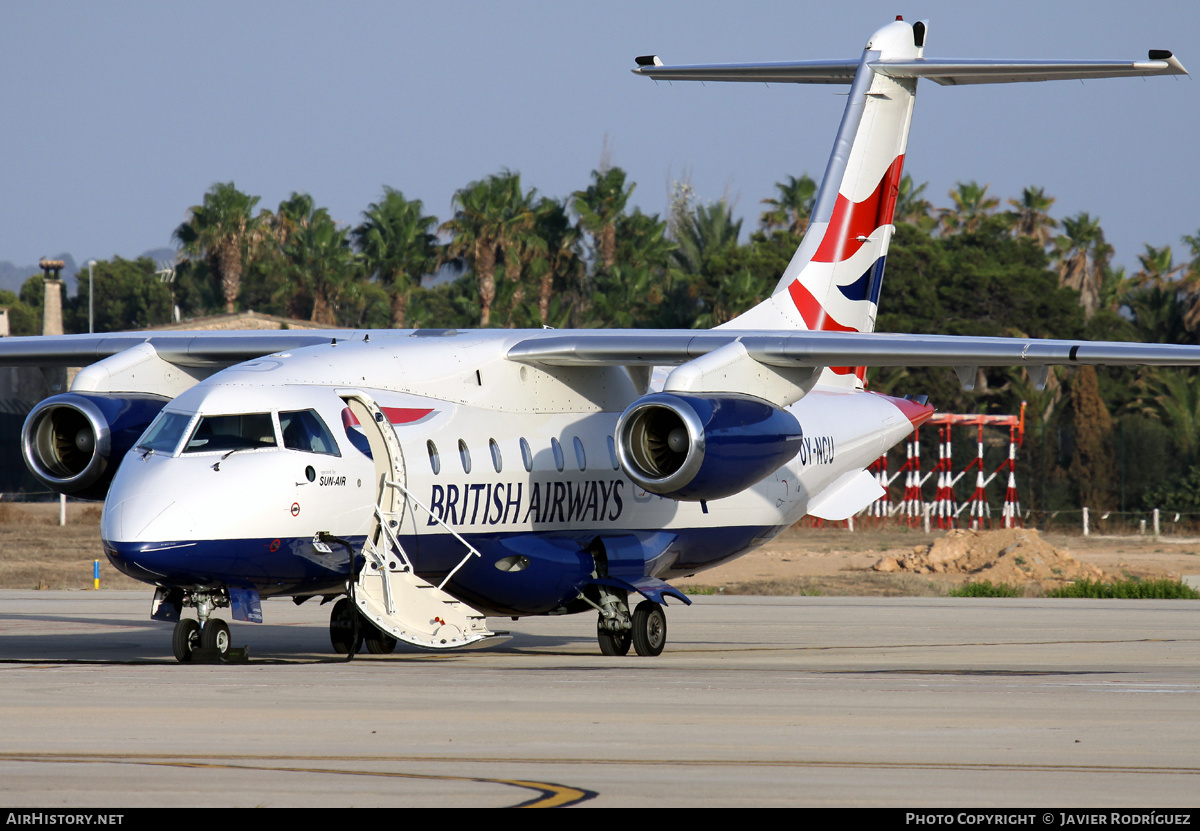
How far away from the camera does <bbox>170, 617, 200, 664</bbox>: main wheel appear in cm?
1209

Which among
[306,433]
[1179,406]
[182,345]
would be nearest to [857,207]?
[182,345]

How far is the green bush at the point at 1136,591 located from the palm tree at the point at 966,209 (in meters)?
44.2

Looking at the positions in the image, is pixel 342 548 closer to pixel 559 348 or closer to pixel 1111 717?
pixel 559 348

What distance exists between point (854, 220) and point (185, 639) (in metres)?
9.76

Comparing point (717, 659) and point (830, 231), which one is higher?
point (830, 231)

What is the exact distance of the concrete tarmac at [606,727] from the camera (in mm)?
6020

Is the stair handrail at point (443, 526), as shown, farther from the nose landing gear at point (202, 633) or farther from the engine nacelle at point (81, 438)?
the engine nacelle at point (81, 438)

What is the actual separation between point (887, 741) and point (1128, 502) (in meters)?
35.3

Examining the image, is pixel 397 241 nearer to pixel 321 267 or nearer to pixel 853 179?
pixel 321 267

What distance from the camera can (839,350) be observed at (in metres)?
13.9

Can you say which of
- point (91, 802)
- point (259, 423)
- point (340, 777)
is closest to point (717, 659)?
point (259, 423)

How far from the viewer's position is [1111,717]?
8633 millimetres

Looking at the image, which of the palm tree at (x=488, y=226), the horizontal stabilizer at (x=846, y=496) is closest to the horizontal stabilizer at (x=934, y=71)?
the horizontal stabilizer at (x=846, y=496)

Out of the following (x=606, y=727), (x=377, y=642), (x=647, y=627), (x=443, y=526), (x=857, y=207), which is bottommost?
(x=377, y=642)
